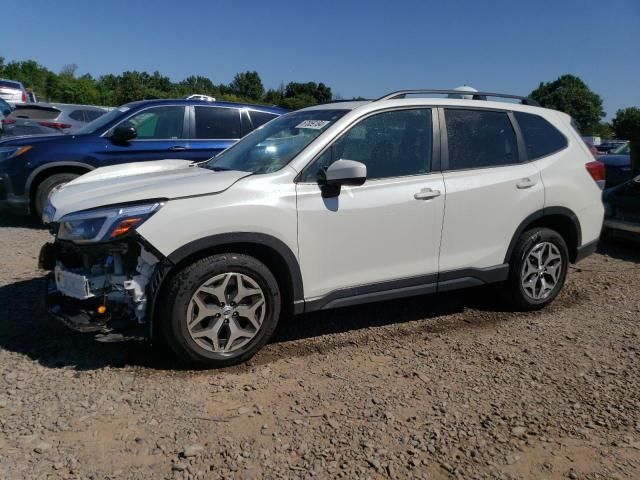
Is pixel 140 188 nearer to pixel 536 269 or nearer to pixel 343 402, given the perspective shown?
pixel 343 402

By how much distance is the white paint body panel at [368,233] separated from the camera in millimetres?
3564

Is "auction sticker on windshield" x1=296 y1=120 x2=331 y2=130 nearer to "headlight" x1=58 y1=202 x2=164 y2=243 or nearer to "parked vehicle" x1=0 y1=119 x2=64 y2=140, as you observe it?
"headlight" x1=58 y1=202 x2=164 y2=243

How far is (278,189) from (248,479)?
1.76 metres

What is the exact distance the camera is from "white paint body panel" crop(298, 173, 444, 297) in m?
3.56

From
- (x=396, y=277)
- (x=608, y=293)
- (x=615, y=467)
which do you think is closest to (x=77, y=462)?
(x=396, y=277)

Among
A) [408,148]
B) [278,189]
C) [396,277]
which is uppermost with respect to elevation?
[408,148]

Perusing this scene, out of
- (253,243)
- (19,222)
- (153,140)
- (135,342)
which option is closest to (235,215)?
(253,243)

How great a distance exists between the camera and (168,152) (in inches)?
284

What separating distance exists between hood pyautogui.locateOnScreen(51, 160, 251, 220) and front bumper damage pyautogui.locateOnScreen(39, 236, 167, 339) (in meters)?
0.26

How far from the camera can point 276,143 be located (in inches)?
160

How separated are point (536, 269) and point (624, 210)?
330 centimetres

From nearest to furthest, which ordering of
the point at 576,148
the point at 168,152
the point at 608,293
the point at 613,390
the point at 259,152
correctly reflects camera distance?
the point at 613,390, the point at 259,152, the point at 576,148, the point at 608,293, the point at 168,152

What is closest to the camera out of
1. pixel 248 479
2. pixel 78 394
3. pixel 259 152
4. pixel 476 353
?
pixel 248 479

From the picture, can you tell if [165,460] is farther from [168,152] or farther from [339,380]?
[168,152]
